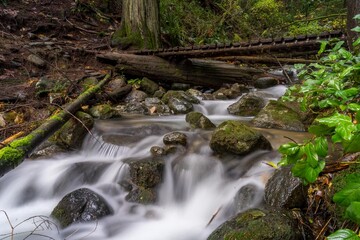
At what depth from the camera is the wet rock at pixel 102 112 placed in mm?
5227

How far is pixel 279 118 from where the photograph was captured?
4656 mm

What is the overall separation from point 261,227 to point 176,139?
2121 millimetres

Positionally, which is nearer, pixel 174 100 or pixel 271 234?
pixel 271 234

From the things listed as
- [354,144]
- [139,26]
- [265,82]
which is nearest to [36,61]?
[139,26]

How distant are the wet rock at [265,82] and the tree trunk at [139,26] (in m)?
2.69

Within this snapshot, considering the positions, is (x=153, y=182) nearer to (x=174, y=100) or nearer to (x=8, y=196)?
(x=8, y=196)

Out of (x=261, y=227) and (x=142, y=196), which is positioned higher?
(x=261, y=227)

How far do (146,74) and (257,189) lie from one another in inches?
170

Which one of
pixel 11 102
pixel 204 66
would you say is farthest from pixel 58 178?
pixel 204 66

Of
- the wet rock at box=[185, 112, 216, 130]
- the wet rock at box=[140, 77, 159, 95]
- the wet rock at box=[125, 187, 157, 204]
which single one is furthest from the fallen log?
the wet rock at box=[125, 187, 157, 204]

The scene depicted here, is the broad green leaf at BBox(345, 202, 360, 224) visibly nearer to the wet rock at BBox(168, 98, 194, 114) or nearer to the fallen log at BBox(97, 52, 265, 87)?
the wet rock at BBox(168, 98, 194, 114)

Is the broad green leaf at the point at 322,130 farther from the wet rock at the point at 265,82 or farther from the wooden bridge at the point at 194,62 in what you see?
the wet rock at the point at 265,82

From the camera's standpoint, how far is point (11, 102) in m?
4.99

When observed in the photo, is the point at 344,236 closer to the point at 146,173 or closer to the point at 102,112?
the point at 146,173
